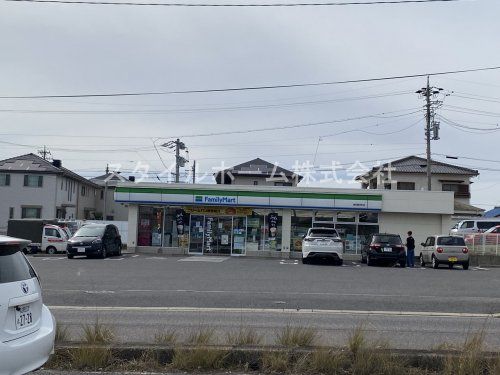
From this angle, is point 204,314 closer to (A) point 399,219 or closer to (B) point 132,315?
(B) point 132,315

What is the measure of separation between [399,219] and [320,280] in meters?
16.1

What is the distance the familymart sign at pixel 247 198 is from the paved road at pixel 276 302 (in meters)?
11.9

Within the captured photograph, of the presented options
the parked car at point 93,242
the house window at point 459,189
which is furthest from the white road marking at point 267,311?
the house window at point 459,189

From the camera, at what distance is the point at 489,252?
3197cm

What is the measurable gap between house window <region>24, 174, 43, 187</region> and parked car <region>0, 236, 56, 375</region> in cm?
4873

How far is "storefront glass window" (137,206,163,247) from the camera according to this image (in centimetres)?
3328

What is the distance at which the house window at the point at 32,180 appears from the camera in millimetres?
51406

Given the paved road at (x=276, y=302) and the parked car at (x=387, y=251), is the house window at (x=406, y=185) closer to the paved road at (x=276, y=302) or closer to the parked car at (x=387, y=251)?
the parked car at (x=387, y=251)

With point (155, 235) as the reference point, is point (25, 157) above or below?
above

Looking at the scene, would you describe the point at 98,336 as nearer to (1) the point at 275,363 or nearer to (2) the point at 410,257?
(1) the point at 275,363

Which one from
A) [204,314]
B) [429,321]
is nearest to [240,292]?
[204,314]

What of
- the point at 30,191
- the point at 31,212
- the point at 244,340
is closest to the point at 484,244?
the point at 244,340

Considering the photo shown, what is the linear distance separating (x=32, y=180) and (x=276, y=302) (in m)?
43.9

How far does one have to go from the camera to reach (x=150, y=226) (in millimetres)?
33469
